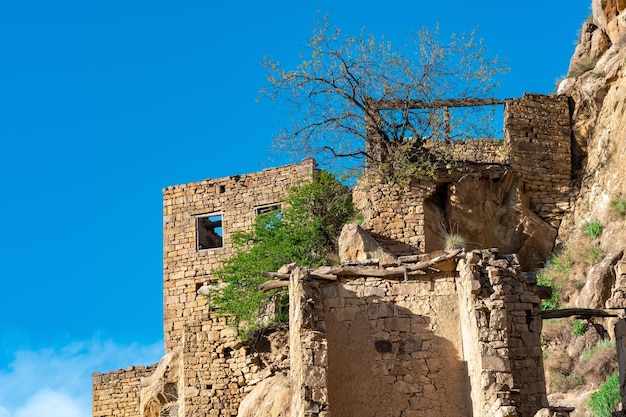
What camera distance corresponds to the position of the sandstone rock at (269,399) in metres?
20.2

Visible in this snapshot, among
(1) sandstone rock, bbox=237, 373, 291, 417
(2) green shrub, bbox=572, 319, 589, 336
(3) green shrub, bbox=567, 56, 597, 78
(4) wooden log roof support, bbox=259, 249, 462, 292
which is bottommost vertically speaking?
(1) sandstone rock, bbox=237, 373, 291, 417

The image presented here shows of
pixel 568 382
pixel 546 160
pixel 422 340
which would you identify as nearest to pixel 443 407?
pixel 422 340

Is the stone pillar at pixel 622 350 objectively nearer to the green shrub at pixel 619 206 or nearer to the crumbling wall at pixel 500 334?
the crumbling wall at pixel 500 334

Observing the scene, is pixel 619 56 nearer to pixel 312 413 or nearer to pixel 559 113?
pixel 559 113

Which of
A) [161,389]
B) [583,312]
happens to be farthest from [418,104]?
[583,312]

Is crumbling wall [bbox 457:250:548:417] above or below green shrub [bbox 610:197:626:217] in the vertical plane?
below

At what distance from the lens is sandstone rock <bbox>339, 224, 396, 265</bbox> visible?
891 inches

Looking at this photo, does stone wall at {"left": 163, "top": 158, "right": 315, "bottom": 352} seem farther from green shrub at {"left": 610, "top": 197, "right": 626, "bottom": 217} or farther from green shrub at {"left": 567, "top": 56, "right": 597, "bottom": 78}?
green shrub at {"left": 610, "top": 197, "right": 626, "bottom": 217}

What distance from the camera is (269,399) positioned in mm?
20703

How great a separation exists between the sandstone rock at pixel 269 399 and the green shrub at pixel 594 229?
7.33m

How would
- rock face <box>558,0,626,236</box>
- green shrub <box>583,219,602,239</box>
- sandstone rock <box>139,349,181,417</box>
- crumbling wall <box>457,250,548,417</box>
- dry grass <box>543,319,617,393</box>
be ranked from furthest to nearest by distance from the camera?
1. sandstone rock <box>139,349,181,417</box>
2. rock face <box>558,0,626,236</box>
3. green shrub <box>583,219,602,239</box>
4. dry grass <box>543,319,617,393</box>
5. crumbling wall <box>457,250,548,417</box>

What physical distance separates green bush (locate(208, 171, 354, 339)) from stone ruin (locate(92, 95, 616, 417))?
0.63 metres

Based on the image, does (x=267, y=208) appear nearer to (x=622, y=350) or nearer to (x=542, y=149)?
(x=542, y=149)

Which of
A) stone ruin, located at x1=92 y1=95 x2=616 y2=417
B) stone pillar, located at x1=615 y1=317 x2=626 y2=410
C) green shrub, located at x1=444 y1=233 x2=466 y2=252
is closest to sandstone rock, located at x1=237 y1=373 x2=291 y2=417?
stone ruin, located at x1=92 y1=95 x2=616 y2=417
